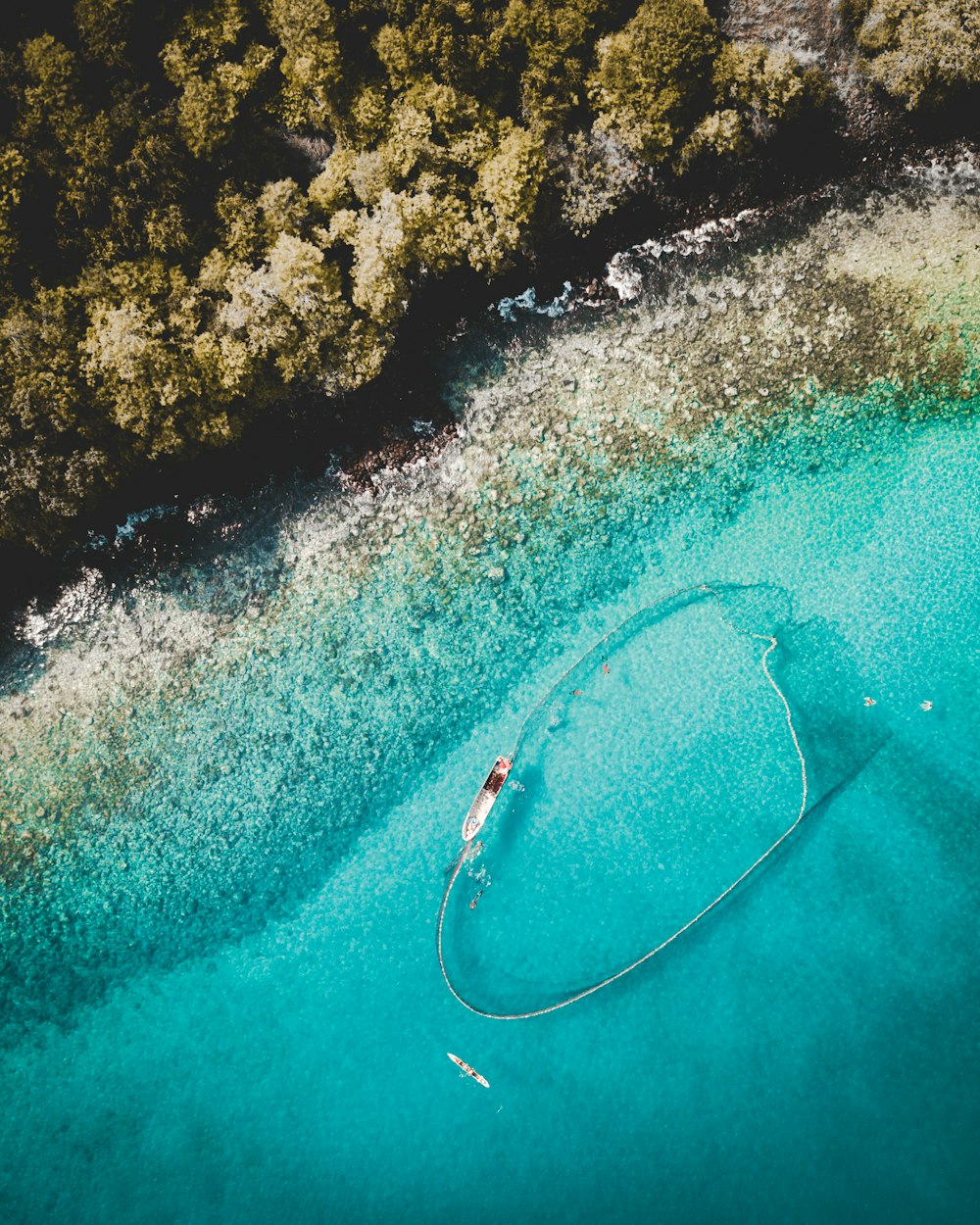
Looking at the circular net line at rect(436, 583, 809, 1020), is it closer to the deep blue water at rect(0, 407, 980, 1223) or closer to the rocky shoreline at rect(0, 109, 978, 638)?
the deep blue water at rect(0, 407, 980, 1223)

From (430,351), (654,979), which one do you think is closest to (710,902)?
(654,979)

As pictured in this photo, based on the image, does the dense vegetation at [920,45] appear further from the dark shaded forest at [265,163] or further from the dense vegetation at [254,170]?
the dense vegetation at [254,170]

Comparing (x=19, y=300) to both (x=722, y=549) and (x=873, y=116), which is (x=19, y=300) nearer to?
(x=722, y=549)

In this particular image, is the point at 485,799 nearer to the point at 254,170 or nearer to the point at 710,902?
the point at 710,902

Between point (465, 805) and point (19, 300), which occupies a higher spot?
point (19, 300)

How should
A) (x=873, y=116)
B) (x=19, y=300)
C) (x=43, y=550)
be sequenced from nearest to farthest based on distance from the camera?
(x=19, y=300) → (x=43, y=550) → (x=873, y=116)

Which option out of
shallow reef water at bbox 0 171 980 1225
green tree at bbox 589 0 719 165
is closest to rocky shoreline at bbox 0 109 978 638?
shallow reef water at bbox 0 171 980 1225

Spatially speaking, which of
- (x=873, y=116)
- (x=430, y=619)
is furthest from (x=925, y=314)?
(x=430, y=619)
